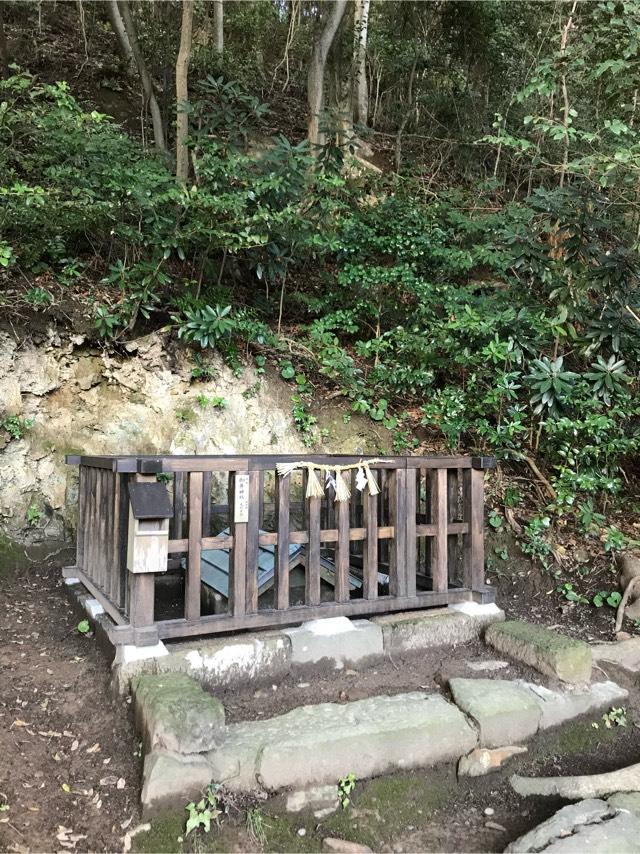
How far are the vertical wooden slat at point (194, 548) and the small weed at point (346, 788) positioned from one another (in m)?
1.19

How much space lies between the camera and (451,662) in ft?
12.5

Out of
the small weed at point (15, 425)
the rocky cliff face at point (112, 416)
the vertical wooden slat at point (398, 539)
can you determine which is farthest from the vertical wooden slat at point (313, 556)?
the small weed at point (15, 425)

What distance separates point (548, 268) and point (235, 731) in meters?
5.27

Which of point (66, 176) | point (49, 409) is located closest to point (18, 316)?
point (49, 409)

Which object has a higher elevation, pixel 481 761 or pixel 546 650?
pixel 546 650

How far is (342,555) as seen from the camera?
12.5 feet

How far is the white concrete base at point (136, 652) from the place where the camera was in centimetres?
306

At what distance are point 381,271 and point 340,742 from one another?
18.6 feet

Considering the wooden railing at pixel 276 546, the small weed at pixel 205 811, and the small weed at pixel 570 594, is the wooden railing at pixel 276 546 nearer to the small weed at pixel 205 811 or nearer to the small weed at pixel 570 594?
the small weed at pixel 205 811

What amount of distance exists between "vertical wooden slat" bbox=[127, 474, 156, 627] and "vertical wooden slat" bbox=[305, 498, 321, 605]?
1036 millimetres

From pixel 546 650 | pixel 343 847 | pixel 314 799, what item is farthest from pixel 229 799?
pixel 546 650

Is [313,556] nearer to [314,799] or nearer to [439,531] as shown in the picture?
[439,531]

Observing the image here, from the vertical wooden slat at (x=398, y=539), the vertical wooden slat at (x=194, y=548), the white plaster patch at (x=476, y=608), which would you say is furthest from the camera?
the white plaster patch at (x=476, y=608)

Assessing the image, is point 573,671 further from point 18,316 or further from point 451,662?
point 18,316
